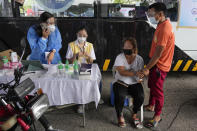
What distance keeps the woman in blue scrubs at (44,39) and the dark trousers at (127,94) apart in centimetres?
125

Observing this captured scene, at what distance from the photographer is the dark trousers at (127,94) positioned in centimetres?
246

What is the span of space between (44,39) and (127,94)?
1.62 meters

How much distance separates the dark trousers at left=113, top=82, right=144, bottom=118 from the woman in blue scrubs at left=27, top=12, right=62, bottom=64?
4.10 ft

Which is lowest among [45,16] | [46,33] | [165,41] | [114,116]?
[114,116]

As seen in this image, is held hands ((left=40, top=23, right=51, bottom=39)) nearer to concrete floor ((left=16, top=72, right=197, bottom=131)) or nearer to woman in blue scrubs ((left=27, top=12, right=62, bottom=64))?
woman in blue scrubs ((left=27, top=12, right=62, bottom=64))

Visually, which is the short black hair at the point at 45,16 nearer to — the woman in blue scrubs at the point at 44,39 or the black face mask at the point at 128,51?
the woman in blue scrubs at the point at 44,39

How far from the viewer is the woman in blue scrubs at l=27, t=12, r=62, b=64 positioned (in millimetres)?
2737

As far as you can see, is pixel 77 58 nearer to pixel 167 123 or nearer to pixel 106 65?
pixel 106 65

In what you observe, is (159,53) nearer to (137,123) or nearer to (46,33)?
(137,123)

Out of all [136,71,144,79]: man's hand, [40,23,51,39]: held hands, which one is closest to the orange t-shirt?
[136,71,144,79]: man's hand

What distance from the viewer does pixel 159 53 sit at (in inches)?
90.6

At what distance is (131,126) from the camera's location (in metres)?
2.51

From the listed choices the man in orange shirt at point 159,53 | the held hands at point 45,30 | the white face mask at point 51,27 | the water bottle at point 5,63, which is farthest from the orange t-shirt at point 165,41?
the water bottle at point 5,63

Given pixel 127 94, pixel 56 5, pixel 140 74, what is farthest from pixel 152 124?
pixel 56 5
